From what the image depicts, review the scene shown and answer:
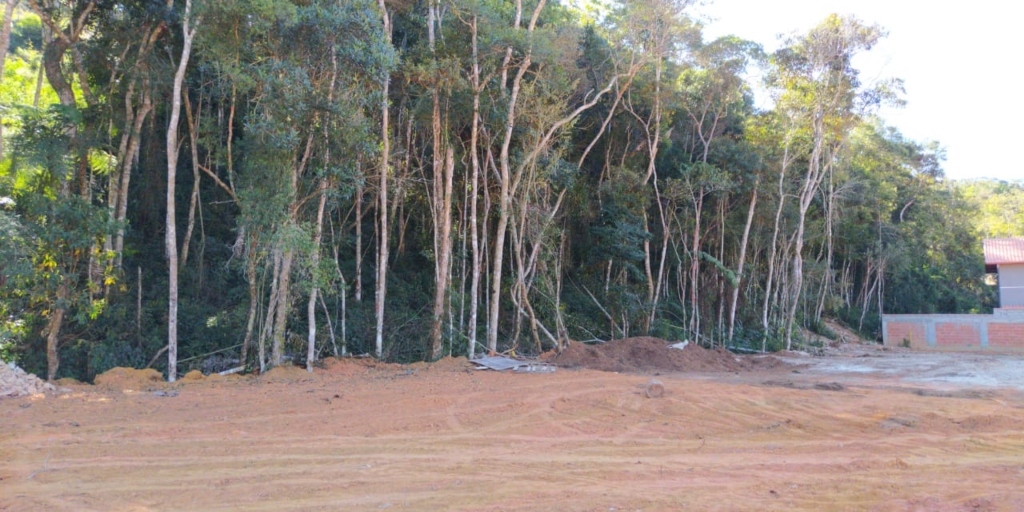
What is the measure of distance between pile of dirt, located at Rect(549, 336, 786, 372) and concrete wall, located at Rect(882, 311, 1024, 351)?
1321 centimetres

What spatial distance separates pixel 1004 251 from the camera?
29172 millimetres

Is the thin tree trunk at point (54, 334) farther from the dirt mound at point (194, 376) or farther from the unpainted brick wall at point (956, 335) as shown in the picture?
the unpainted brick wall at point (956, 335)

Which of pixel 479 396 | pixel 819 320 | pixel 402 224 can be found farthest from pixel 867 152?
pixel 479 396

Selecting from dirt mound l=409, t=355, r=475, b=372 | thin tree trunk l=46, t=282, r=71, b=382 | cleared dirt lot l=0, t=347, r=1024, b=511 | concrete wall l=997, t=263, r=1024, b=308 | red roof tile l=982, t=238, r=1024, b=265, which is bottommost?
cleared dirt lot l=0, t=347, r=1024, b=511

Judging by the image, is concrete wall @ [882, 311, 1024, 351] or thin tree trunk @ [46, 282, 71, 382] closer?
thin tree trunk @ [46, 282, 71, 382]

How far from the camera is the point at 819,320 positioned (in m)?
29.3

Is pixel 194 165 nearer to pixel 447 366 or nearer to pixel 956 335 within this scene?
pixel 447 366

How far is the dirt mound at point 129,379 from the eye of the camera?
11.5 metres

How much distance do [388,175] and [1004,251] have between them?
26536mm

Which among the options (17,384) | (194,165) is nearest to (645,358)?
(194,165)

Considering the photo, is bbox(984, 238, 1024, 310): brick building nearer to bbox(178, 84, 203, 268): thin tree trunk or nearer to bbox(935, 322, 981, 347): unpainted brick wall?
bbox(935, 322, 981, 347): unpainted brick wall

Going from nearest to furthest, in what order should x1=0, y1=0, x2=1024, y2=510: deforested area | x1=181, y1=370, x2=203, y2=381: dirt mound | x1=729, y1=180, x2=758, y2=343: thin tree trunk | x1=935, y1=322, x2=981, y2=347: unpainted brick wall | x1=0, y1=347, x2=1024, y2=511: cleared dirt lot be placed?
x1=0, y1=347, x2=1024, y2=511: cleared dirt lot, x1=0, y1=0, x2=1024, y2=510: deforested area, x1=181, y1=370, x2=203, y2=381: dirt mound, x1=729, y1=180, x2=758, y2=343: thin tree trunk, x1=935, y1=322, x2=981, y2=347: unpainted brick wall

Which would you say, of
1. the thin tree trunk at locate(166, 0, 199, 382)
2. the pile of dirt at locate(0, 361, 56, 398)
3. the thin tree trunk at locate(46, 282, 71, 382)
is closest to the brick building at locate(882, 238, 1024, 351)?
the thin tree trunk at locate(166, 0, 199, 382)

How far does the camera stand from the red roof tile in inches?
1128
